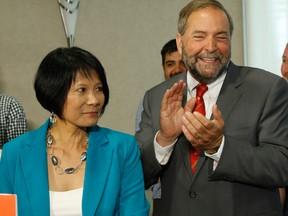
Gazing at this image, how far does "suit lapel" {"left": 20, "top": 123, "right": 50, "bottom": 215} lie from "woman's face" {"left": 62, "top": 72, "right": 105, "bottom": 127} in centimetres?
16

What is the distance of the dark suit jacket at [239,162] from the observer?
207 centimetres

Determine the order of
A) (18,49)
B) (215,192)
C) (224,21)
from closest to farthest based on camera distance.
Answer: (215,192)
(224,21)
(18,49)

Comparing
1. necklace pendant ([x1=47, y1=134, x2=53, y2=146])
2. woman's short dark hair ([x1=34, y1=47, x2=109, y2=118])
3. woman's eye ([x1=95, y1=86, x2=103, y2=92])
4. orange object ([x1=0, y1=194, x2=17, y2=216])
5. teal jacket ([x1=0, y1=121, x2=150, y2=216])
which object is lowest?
teal jacket ([x1=0, y1=121, x2=150, y2=216])

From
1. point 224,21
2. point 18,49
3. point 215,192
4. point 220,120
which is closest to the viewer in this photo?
point 220,120

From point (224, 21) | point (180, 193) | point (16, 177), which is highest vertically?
point (224, 21)

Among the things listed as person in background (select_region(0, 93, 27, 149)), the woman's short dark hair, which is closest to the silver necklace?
the woman's short dark hair

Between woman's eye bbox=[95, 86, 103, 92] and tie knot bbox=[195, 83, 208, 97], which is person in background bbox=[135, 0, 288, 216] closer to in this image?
tie knot bbox=[195, 83, 208, 97]

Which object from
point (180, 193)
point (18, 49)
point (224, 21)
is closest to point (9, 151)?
point (180, 193)

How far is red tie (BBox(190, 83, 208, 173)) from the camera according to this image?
2.21 meters

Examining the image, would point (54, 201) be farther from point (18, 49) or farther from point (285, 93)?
point (18, 49)

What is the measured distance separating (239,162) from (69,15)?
2.86m

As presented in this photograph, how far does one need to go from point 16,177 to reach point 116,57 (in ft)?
9.15

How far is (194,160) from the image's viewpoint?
2213 millimetres

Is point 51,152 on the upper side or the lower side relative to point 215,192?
upper
